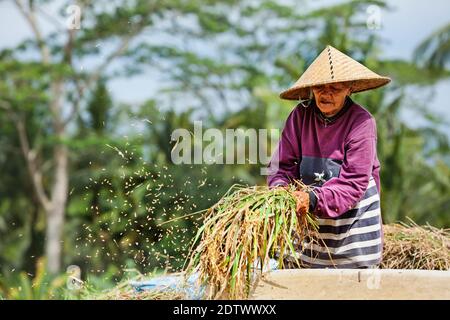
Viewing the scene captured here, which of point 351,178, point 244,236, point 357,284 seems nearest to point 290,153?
point 351,178

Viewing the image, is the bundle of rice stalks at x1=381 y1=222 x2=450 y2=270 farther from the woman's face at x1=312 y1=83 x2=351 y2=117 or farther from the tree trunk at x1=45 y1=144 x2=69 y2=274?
the tree trunk at x1=45 y1=144 x2=69 y2=274

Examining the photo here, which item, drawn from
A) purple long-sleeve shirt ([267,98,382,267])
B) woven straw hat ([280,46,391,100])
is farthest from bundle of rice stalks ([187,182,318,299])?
woven straw hat ([280,46,391,100])

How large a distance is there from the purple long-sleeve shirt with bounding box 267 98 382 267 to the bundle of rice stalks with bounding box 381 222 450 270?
478 mm

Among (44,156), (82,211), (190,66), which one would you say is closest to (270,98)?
(190,66)

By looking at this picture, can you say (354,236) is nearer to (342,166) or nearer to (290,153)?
(342,166)

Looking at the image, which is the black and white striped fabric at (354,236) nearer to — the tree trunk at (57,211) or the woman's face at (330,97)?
the woman's face at (330,97)

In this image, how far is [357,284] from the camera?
2457mm

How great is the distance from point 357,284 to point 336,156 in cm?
56

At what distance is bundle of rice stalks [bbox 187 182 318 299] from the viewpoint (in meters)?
2.46

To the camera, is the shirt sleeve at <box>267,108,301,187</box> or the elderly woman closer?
the elderly woman

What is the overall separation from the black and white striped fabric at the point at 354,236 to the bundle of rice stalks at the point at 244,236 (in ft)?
0.64

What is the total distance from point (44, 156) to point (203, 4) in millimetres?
4360

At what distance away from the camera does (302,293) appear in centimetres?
249
